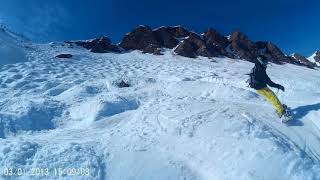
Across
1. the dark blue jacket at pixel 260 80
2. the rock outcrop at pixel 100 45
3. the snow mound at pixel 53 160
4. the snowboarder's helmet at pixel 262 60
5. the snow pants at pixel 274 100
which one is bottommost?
the snow mound at pixel 53 160

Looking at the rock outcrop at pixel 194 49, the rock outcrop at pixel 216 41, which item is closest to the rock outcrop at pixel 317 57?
the rock outcrop at pixel 216 41

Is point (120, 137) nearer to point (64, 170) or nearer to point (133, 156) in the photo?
point (133, 156)

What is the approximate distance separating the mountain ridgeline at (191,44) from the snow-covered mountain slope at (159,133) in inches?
943

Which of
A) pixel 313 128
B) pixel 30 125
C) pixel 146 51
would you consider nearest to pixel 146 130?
pixel 30 125

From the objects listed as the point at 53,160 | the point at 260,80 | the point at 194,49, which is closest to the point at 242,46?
the point at 194,49

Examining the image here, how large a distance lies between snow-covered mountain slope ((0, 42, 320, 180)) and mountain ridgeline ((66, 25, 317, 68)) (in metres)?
23.9

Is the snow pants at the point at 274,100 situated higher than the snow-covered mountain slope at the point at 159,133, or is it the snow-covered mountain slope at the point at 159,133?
the snow pants at the point at 274,100

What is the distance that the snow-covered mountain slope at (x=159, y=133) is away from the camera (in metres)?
9.39

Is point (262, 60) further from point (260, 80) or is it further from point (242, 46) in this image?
point (242, 46)

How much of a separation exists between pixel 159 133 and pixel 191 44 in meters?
33.3

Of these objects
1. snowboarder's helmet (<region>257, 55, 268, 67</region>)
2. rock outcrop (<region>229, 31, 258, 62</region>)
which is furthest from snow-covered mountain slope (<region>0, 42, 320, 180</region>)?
rock outcrop (<region>229, 31, 258, 62</region>)

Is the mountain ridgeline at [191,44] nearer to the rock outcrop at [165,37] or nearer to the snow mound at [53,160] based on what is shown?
the rock outcrop at [165,37]

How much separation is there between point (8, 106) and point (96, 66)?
12746 millimetres

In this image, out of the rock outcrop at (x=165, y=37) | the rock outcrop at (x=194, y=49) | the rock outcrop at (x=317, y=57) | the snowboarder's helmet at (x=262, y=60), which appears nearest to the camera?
the snowboarder's helmet at (x=262, y=60)
